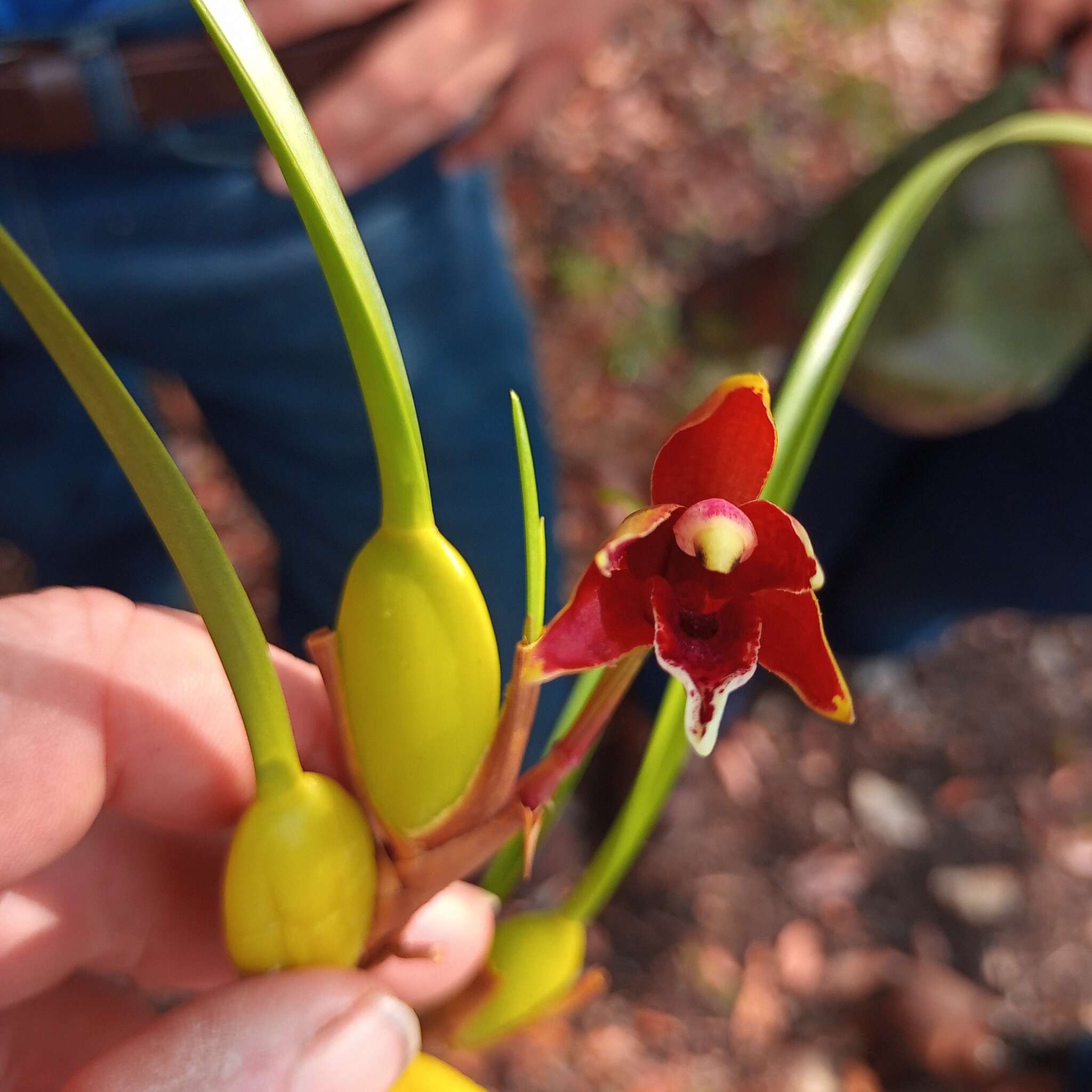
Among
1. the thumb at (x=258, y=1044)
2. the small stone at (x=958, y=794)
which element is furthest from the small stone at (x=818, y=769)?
the thumb at (x=258, y=1044)

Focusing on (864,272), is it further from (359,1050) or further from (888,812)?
(888,812)

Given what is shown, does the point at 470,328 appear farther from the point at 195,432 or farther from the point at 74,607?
the point at 195,432

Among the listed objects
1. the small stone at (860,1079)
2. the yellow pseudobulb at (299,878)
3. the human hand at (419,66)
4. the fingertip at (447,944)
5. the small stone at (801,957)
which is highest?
the human hand at (419,66)

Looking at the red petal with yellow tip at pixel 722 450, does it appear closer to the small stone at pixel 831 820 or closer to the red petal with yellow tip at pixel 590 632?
the red petal with yellow tip at pixel 590 632

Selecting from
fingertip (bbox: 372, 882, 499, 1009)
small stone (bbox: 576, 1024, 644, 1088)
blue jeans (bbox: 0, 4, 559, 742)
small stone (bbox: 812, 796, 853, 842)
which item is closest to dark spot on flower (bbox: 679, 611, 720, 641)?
fingertip (bbox: 372, 882, 499, 1009)

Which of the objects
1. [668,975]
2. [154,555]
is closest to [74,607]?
[154,555]

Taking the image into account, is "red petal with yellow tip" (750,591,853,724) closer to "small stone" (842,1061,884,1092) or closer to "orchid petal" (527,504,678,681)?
"orchid petal" (527,504,678,681)

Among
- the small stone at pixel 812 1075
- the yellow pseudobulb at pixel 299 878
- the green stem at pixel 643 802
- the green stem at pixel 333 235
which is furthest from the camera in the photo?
the small stone at pixel 812 1075
